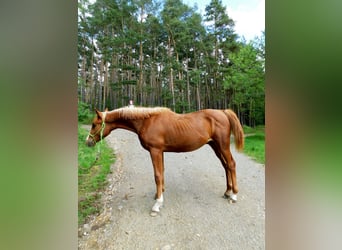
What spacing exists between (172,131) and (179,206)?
450mm

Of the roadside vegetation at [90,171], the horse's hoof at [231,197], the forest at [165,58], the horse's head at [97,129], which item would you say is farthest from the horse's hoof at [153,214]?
the forest at [165,58]

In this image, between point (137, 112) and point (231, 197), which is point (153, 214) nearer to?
point (231, 197)

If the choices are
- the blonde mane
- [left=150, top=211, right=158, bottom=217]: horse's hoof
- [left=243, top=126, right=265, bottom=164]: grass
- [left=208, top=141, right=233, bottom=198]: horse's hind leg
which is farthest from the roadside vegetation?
[left=243, top=126, right=265, bottom=164]: grass

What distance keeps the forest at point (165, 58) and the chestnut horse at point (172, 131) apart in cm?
6

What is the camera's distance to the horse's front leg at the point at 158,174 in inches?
41.9

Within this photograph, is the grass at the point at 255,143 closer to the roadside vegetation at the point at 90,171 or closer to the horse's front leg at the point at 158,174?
the horse's front leg at the point at 158,174

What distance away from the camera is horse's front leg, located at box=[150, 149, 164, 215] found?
1.06 meters

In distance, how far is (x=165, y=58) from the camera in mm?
1008

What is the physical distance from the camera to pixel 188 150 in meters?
1.12

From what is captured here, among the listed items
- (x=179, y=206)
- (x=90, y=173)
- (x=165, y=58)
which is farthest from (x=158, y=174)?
(x=165, y=58)

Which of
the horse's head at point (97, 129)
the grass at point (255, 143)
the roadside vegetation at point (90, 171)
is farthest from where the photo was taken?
the horse's head at point (97, 129)

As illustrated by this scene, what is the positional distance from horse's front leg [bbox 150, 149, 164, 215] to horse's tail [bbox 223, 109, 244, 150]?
0.46 m

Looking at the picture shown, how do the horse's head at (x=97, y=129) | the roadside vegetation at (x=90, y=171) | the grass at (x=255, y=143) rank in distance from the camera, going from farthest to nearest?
the horse's head at (x=97, y=129) < the roadside vegetation at (x=90, y=171) < the grass at (x=255, y=143)
